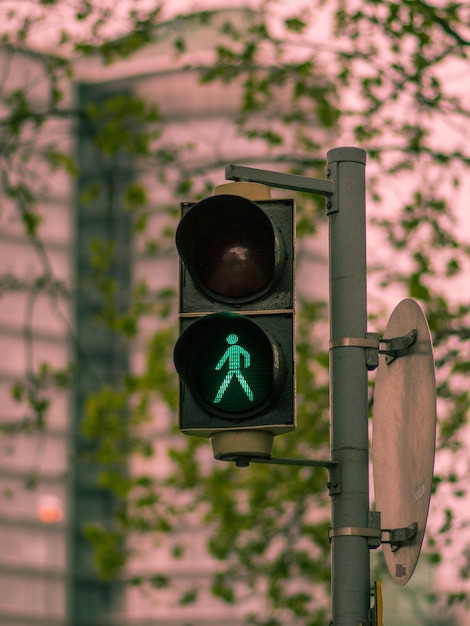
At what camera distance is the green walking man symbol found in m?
4.31

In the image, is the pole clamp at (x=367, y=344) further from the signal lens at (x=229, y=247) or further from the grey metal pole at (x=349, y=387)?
the signal lens at (x=229, y=247)

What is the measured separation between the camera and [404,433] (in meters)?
4.41

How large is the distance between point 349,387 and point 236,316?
416 millimetres

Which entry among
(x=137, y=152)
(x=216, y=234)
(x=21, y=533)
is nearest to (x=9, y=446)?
(x=137, y=152)

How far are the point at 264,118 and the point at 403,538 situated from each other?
9343 mm

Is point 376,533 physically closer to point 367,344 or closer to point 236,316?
point 367,344

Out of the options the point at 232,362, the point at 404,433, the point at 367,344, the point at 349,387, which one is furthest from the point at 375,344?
the point at 232,362

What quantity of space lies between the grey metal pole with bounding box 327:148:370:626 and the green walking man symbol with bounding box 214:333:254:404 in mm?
294

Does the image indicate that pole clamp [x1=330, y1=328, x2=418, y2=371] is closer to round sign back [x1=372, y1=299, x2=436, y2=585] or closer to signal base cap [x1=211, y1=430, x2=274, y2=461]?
round sign back [x1=372, y1=299, x2=436, y2=585]

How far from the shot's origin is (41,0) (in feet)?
37.2

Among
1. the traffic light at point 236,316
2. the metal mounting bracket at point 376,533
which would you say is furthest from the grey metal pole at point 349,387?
the traffic light at point 236,316

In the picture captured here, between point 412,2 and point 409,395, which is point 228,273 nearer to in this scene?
point 409,395

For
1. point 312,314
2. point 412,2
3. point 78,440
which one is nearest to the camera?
point 412,2

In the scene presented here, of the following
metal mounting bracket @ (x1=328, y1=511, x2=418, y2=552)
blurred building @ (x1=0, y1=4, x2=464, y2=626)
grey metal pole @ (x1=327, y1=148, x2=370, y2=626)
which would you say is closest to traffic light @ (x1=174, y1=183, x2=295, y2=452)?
grey metal pole @ (x1=327, y1=148, x2=370, y2=626)
